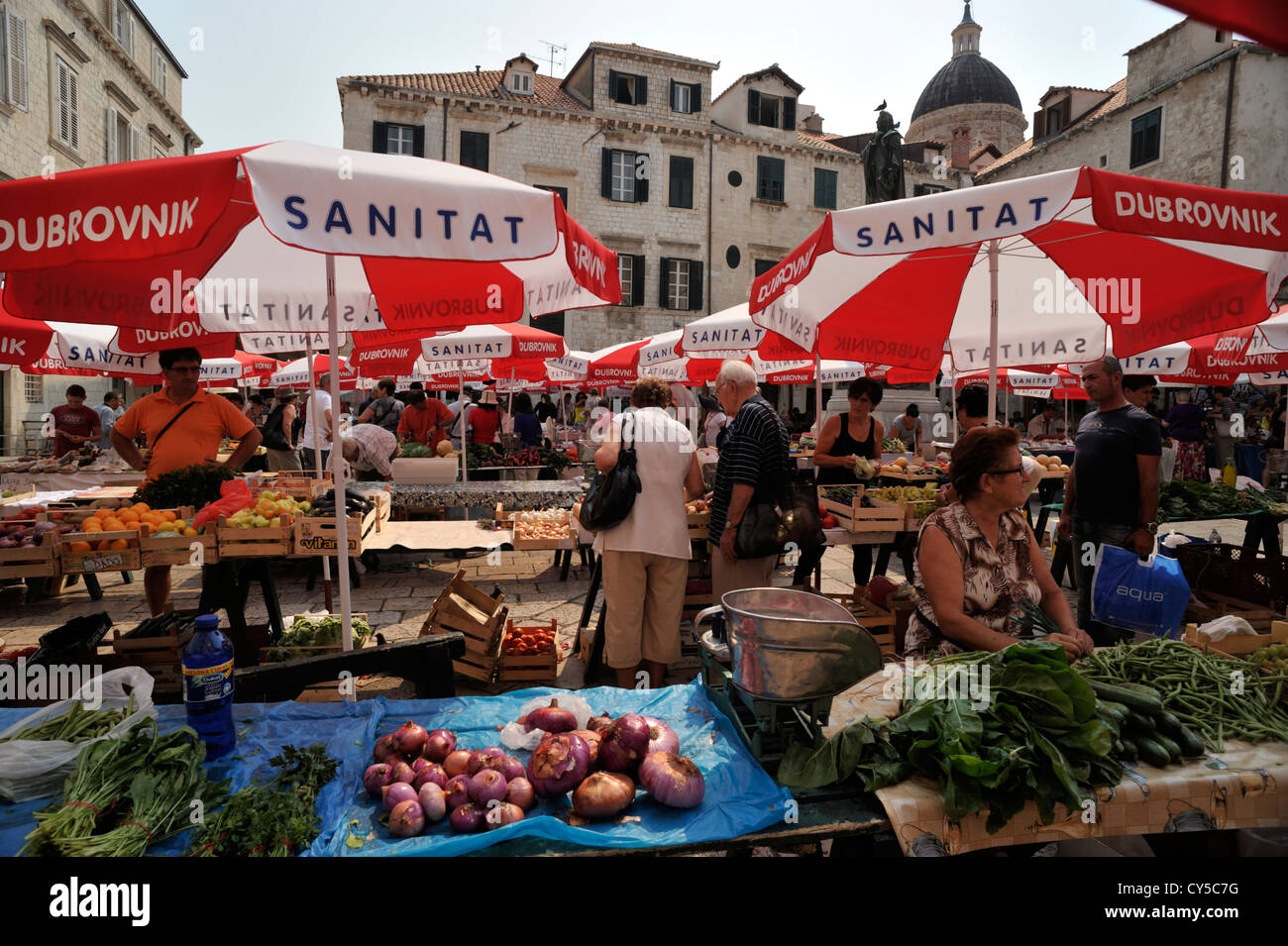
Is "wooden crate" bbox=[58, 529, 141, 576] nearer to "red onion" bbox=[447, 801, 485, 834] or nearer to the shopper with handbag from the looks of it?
"red onion" bbox=[447, 801, 485, 834]

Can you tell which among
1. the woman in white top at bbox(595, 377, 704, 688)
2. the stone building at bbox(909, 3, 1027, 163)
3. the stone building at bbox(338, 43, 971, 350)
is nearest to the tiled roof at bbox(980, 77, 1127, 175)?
the stone building at bbox(338, 43, 971, 350)

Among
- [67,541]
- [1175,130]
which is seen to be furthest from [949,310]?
[1175,130]

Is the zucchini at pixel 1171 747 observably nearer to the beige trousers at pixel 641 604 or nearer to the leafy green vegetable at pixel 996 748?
the leafy green vegetable at pixel 996 748

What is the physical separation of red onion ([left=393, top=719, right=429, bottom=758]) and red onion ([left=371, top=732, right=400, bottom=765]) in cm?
1

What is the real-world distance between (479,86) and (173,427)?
29.7 meters

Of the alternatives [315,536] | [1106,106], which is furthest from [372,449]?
[1106,106]

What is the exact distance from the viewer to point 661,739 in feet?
8.14

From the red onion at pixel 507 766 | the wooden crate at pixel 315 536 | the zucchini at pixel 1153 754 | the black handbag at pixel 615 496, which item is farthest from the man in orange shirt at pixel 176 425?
the zucchini at pixel 1153 754

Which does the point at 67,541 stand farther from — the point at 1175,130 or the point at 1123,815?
the point at 1175,130

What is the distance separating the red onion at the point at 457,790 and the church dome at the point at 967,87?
190 feet

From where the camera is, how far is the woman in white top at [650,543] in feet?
14.7

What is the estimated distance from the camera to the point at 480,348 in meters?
9.91
